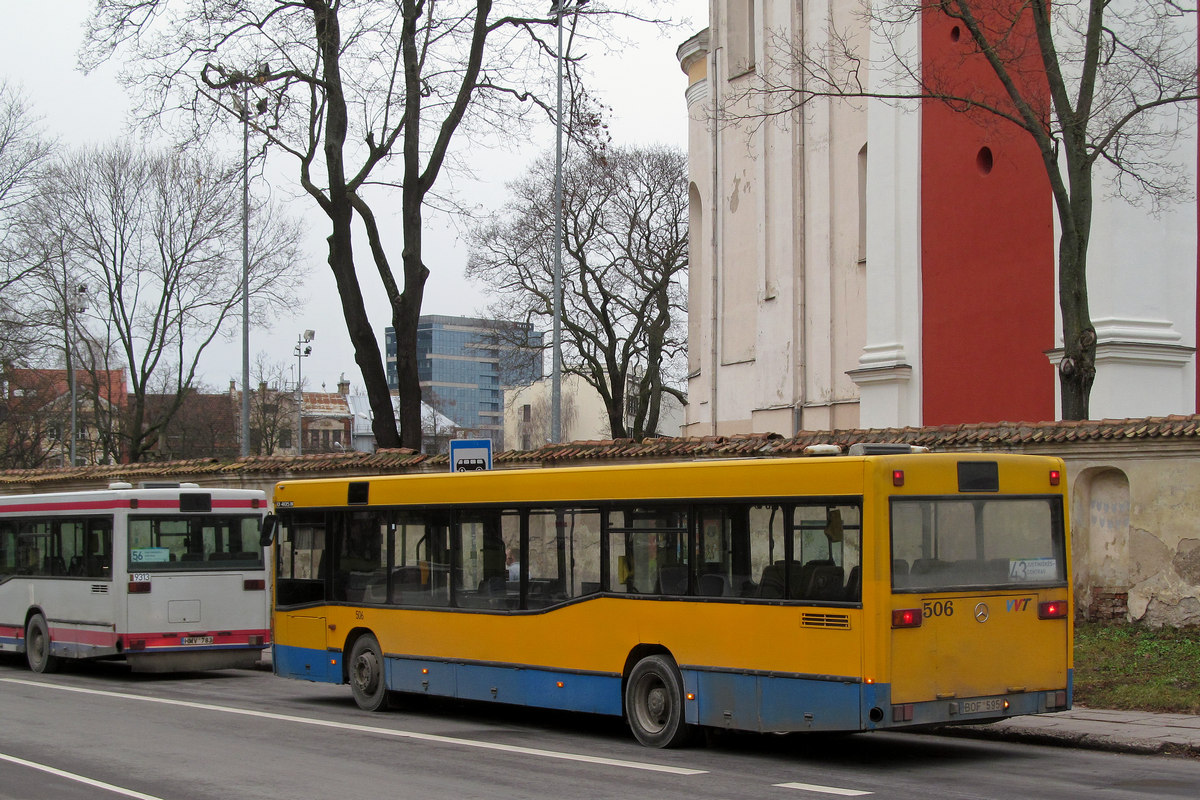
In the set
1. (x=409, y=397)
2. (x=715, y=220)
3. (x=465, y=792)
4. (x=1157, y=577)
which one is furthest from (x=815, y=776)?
(x=715, y=220)

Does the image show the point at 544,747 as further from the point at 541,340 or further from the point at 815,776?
the point at 541,340

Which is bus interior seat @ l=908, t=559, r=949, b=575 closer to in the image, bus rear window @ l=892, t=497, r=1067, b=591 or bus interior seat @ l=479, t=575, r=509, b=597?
bus rear window @ l=892, t=497, r=1067, b=591

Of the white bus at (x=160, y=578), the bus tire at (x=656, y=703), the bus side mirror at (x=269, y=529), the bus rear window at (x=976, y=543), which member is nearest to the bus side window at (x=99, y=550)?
the white bus at (x=160, y=578)

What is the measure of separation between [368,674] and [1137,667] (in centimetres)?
829

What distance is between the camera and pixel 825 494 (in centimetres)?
1057

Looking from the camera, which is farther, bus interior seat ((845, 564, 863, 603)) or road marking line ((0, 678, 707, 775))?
road marking line ((0, 678, 707, 775))

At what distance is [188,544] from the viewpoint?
19766 mm

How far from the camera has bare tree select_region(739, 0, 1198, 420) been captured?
17.5m

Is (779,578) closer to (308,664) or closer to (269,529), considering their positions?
(308,664)

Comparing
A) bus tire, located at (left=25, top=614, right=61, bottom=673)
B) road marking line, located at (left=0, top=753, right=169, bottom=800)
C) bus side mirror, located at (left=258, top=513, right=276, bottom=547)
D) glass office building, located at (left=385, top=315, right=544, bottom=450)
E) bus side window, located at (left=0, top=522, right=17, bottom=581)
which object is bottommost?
bus tire, located at (left=25, top=614, right=61, bottom=673)

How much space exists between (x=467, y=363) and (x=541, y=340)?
4559 inches

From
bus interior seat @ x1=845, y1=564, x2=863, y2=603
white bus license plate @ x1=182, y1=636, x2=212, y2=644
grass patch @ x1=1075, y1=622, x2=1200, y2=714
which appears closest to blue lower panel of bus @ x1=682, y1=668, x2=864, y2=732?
bus interior seat @ x1=845, y1=564, x2=863, y2=603

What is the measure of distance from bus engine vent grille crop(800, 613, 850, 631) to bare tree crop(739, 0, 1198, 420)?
814 centimetres

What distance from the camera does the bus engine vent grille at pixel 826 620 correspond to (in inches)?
407
